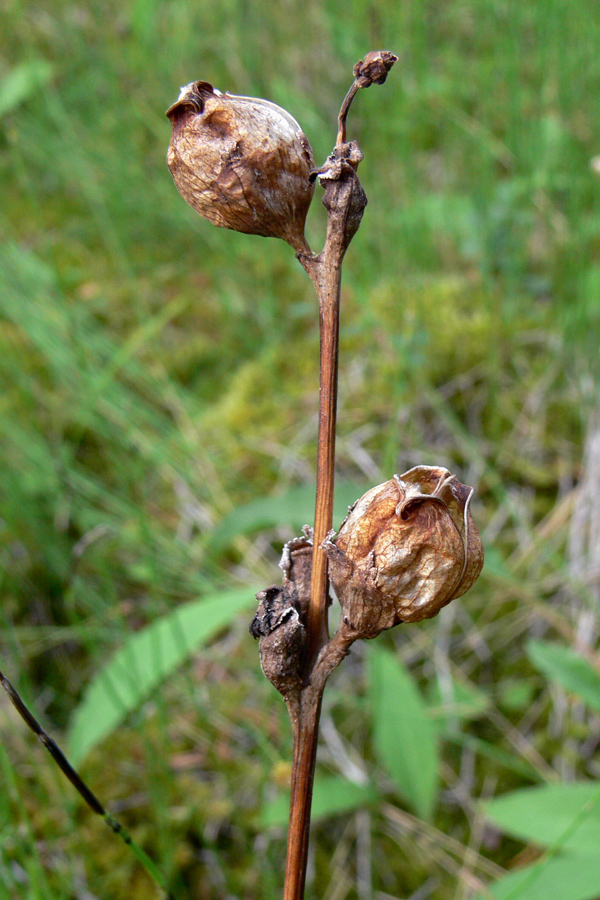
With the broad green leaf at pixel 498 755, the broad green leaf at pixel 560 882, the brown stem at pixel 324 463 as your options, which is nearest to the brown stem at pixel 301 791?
the brown stem at pixel 324 463

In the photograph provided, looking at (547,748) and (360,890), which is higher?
(547,748)

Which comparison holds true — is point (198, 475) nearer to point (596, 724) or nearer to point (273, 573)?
point (273, 573)

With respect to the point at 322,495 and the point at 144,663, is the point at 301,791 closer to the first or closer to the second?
Result: the point at 322,495

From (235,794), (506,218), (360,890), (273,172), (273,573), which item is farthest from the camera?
(506,218)

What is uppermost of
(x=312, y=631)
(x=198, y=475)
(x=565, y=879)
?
(x=198, y=475)

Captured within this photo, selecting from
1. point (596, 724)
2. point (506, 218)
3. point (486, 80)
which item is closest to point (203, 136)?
point (596, 724)

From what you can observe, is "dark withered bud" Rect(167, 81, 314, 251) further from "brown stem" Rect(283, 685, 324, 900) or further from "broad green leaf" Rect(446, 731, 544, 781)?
"broad green leaf" Rect(446, 731, 544, 781)

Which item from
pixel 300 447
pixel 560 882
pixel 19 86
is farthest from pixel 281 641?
pixel 19 86
